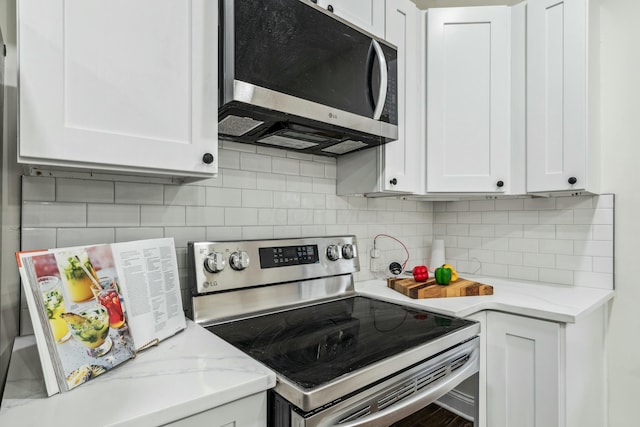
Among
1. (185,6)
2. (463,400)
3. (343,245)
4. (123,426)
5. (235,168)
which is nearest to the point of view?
(123,426)

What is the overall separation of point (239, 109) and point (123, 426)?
872 mm

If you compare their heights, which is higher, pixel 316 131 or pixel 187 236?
pixel 316 131

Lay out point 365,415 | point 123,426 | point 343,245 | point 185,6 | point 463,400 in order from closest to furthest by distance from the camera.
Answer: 1. point 123,426
2. point 365,415
3. point 185,6
4. point 463,400
5. point 343,245

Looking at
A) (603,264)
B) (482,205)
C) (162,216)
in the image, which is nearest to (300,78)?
(162,216)

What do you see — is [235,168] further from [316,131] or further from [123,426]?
[123,426]

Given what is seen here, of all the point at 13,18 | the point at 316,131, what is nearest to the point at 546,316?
the point at 316,131

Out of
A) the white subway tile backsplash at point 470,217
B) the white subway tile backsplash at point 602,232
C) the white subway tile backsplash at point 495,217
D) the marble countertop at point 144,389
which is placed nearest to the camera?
the marble countertop at point 144,389

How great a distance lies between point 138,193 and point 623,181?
7.40ft

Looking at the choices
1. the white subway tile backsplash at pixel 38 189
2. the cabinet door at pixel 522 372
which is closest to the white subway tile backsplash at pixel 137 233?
the white subway tile backsplash at pixel 38 189

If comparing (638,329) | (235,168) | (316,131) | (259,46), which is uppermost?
(259,46)

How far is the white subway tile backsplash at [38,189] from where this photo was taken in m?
1.06

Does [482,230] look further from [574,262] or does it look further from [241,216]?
[241,216]

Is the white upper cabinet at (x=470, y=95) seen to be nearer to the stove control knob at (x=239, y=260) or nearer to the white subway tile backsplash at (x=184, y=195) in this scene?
the stove control knob at (x=239, y=260)

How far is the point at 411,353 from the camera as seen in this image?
40.8 inches
